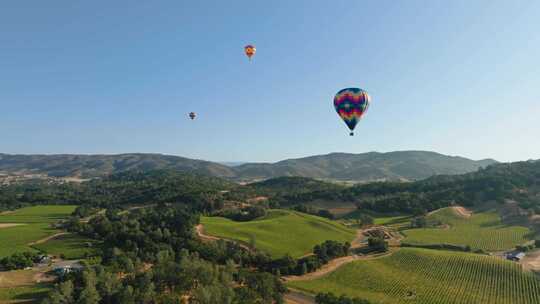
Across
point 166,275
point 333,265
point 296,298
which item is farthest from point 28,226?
point 333,265

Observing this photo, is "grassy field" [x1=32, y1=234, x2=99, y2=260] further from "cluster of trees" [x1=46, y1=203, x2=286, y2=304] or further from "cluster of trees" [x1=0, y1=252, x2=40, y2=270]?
"cluster of trees" [x1=0, y1=252, x2=40, y2=270]

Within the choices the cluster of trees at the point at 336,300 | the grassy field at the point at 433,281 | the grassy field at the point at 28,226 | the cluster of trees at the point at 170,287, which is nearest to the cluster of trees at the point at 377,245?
the grassy field at the point at 433,281

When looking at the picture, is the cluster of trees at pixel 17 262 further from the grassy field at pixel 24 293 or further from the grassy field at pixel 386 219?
the grassy field at pixel 386 219

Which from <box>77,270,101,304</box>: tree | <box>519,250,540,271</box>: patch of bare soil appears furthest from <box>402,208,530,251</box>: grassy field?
<box>77,270,101,304</box>: tree

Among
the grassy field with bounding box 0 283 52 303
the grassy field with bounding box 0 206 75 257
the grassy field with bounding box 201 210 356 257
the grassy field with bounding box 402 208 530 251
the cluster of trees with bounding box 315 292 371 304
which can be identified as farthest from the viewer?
the grassy field with bounding box 402 208 530 251

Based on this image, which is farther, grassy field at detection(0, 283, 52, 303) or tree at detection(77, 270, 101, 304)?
grassy field at detection(0, 283, 52, 303)

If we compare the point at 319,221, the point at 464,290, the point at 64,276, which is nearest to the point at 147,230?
the point at 64,276

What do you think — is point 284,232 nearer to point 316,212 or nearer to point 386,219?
point 316,212
